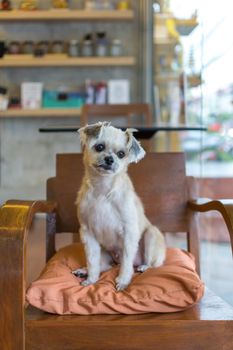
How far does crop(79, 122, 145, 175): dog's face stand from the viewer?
1362 millimetres

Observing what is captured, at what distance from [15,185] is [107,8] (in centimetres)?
198

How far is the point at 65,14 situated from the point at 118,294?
3755mm

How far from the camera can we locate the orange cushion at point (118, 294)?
121 cm

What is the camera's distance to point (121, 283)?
1355 millimetres

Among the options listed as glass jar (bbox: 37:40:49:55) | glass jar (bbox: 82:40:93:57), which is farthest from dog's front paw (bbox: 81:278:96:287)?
glass jar (bbox: 37:40:49:55)

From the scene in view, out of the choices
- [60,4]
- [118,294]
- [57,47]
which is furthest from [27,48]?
[118,294]

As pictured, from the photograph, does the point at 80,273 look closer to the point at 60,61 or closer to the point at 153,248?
the point at 153,248

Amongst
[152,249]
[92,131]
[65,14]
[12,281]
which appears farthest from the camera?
[65,14]

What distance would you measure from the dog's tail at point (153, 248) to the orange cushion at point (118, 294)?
11 centimetres

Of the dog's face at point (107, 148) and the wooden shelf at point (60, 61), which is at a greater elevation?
the wooden shelf at point (60, 61)

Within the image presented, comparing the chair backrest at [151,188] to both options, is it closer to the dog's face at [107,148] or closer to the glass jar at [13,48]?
the dog's face at [107,148]

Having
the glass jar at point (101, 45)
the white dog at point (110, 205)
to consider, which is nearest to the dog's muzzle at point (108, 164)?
the white dog at point (110, 205)

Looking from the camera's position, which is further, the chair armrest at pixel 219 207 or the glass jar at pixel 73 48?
the glass jar at pixel 73 48

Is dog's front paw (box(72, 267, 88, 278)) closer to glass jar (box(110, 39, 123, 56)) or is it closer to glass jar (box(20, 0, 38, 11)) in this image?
glass jar (box(110, 39, 123, 56))
